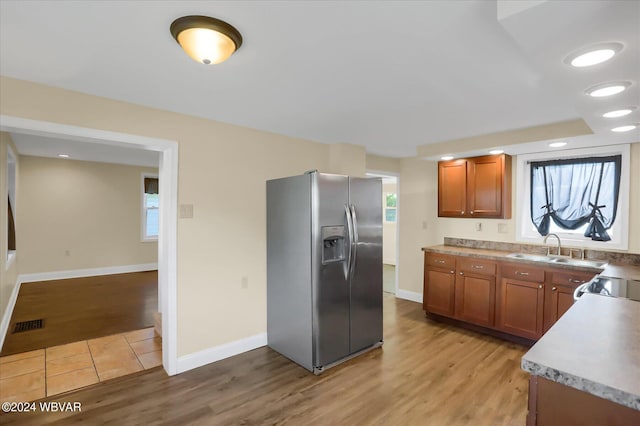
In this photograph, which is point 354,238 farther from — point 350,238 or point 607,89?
point 607,89

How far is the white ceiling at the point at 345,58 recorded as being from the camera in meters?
1.35

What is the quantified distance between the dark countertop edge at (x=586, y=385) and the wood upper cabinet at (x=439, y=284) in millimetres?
3062

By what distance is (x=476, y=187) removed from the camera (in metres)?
4.09

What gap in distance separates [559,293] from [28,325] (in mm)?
6061

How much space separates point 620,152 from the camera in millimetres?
3275

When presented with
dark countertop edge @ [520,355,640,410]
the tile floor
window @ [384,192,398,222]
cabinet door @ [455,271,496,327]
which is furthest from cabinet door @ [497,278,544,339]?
window @ [384,192,398,222]

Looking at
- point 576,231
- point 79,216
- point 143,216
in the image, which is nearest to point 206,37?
point 576,231

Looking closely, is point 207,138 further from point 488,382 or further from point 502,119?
point 488,382

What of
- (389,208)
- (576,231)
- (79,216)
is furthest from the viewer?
(389,208)

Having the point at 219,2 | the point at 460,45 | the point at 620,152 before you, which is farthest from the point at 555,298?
the point at 219,2

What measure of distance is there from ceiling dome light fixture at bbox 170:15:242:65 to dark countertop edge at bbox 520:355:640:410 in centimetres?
189

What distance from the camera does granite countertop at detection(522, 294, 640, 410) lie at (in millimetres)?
927

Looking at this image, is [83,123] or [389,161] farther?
[389,161]

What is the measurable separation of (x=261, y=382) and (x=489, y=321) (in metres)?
2.64
